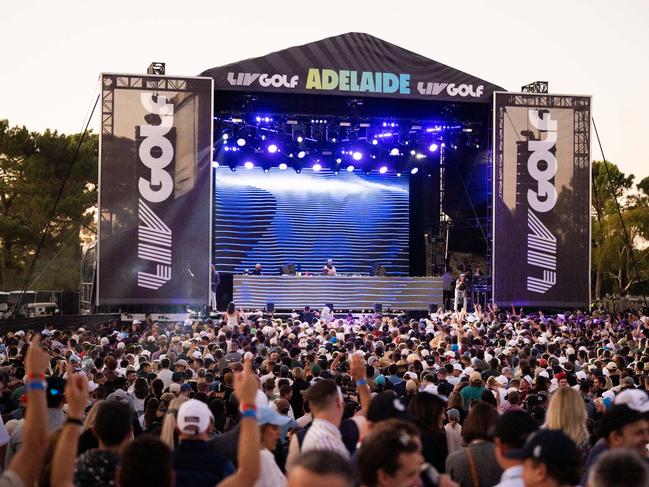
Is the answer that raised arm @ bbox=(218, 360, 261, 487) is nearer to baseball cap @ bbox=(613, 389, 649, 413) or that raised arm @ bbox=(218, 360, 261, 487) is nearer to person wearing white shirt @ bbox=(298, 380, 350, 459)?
person wearing white shirt @ bbox=(298, 380, 350, 459)

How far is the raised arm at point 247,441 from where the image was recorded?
13.0ft

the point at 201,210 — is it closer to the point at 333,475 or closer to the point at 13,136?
the point at 333,475

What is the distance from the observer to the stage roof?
23.6 m

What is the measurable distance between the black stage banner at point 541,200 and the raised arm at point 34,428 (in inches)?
824

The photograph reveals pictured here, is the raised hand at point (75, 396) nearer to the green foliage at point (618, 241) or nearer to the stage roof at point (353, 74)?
the stage roof at point (353, 74)

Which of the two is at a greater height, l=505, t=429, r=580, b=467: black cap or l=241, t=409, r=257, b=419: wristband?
l=241, t=409, r=257, b=419: wristband

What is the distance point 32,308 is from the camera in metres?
30.5

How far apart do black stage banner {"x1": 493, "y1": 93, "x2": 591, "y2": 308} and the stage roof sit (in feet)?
4.22

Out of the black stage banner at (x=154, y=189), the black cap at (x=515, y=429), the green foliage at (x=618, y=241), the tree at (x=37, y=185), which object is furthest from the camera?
the green foliage at (x=618, y=241)

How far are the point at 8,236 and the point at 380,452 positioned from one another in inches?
1586

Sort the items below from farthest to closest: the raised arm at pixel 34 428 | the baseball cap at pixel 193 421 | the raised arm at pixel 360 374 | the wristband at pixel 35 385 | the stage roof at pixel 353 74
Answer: the stage roof at pixel 353 74 < the raised arm at pixel 360 374 < the baseball cap at pixel 193 421 < the wristband at pixel 35 385 < the raised arm at pixel 34 428

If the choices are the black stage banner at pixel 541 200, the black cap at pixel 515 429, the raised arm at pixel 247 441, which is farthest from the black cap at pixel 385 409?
the black stage banner at pixel 541 200

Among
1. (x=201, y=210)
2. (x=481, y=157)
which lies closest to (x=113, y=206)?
(x=201, y=210)

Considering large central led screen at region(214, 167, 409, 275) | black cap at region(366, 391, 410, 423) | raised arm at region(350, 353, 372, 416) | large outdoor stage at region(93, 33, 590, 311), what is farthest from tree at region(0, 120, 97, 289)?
black cap at region(366, 391, 410, 423)
